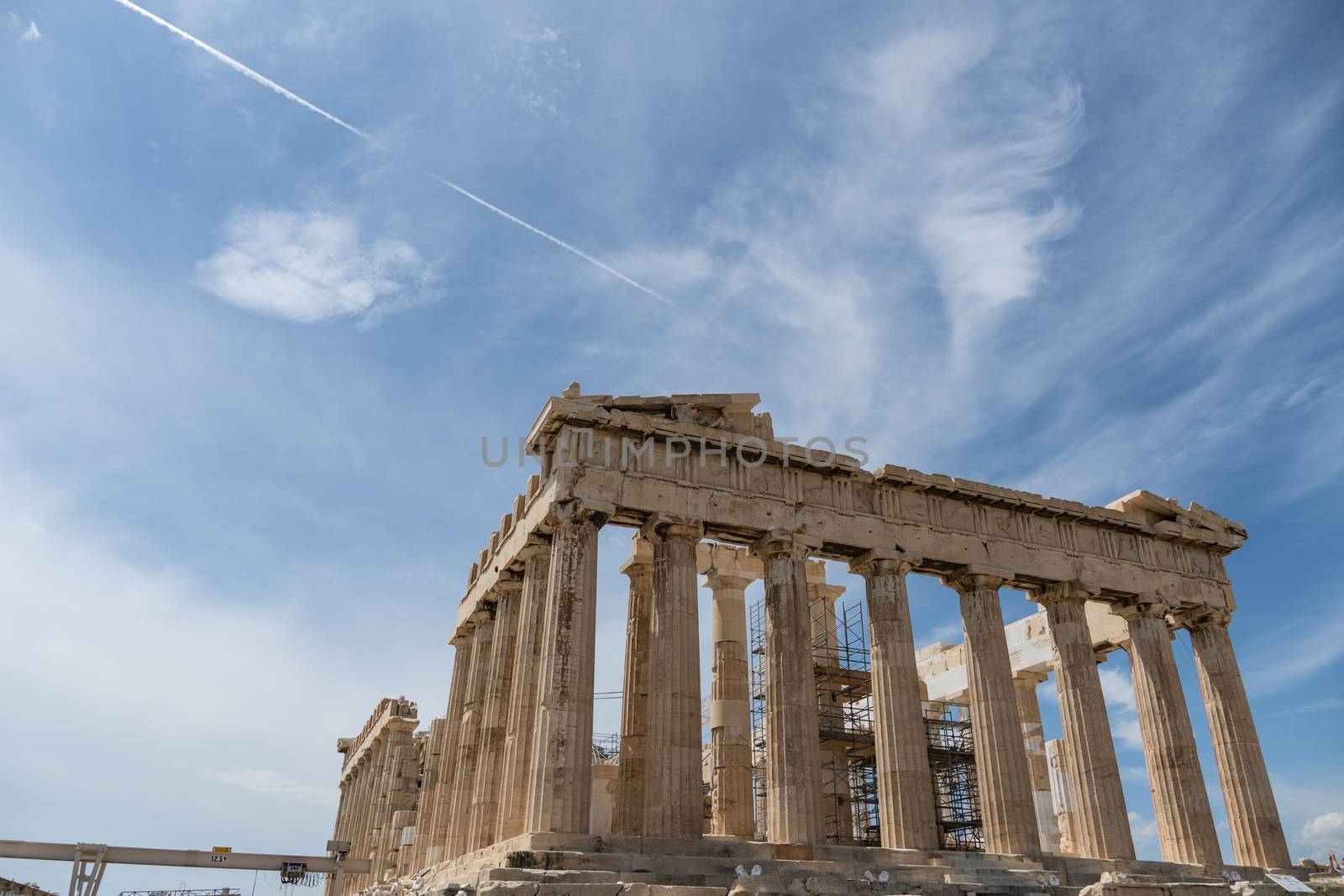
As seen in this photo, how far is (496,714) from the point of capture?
77.7 feet

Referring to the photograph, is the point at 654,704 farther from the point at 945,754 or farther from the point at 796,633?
the point at 945,754

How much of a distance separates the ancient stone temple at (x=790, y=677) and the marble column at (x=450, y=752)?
0.09 metres

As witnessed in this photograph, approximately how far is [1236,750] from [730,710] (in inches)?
528

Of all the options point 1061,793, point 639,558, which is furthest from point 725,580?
point 1061,793

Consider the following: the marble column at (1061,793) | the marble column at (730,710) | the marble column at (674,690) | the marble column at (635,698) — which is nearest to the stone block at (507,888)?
the marble column at (674,690)

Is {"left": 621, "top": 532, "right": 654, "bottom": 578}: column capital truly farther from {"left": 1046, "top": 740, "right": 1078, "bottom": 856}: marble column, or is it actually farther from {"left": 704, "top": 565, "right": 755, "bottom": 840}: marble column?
{"left": 1046, "top": 740, "right": 1078, "bottom": 856}: marble column

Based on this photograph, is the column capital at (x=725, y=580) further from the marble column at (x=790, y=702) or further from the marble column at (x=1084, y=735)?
the marble column at (x=1084, y=735)

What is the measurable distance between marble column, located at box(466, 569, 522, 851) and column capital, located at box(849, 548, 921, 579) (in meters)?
8.30

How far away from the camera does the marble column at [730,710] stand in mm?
21625

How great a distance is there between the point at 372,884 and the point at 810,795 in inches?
957

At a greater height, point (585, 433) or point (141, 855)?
point (585, 433)

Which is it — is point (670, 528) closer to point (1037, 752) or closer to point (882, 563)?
point (882, 563)

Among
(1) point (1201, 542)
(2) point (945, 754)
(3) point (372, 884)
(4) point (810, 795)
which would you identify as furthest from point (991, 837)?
(3) point (372, 884)

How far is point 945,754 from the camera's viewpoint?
30094mm
